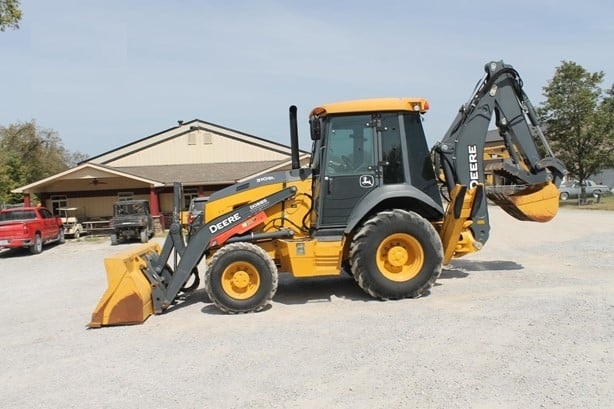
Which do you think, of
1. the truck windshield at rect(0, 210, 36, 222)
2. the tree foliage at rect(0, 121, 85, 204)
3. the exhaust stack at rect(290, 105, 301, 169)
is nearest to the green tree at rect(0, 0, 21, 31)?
the truck windshield at rect(0, 210, 36, 222)

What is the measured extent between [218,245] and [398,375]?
3.88m

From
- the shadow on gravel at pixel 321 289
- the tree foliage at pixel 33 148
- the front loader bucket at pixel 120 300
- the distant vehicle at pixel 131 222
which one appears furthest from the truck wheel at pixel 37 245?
the tree foliage at pixel 33 148

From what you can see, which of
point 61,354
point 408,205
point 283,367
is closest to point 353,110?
point 408,205

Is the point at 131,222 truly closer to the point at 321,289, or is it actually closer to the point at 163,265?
the point at 163,265

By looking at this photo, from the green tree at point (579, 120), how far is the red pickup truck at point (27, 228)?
27.5 m

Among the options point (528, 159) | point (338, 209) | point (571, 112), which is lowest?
point (338, 209)

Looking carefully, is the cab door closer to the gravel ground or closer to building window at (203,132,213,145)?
the gravel ground

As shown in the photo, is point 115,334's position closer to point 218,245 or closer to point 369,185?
point 218,245

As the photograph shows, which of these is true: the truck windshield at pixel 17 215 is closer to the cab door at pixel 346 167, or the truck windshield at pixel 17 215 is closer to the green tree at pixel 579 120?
the cab door at pixel 346 167

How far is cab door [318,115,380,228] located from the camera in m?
7.65

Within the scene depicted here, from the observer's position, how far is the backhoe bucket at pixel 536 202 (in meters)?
8.80

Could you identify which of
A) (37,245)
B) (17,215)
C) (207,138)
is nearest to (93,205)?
(207,138)

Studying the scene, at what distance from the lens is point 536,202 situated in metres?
8.84

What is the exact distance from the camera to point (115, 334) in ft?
21.3
